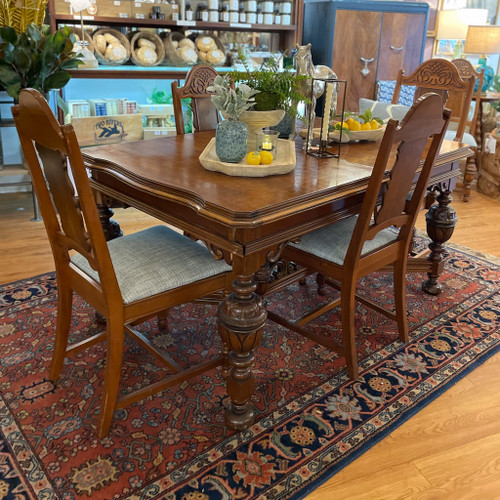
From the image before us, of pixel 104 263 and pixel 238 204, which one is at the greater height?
pixel 238 204

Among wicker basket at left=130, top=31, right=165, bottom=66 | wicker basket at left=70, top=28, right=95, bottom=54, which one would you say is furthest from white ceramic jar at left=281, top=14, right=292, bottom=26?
wicker basket at left=70, top=28, right=95, bottom=54

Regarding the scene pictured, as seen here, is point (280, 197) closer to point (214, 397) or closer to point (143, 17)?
point (214, 397)

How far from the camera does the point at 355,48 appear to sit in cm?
472

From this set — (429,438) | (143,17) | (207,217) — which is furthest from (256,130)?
(143,17)

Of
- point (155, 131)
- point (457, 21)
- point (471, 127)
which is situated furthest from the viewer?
point (457, 21)

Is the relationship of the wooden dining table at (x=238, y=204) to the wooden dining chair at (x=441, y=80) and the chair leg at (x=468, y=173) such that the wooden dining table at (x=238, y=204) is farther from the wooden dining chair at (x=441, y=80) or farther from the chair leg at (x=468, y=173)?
the chair leg at (x=468, y=173)

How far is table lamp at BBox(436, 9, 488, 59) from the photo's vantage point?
513cm

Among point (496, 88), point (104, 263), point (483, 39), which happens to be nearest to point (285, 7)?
point (483, 39)

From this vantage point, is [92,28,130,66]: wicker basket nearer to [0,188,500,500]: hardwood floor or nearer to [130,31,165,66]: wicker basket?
[130,31,165,66]: wicker basket

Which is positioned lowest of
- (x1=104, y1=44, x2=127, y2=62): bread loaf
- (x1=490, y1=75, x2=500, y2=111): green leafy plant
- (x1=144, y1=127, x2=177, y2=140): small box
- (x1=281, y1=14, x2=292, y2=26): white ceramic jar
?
(x1=144, y1=127, x2=177, y2=140): small box

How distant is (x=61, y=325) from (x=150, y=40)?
286 centimetres

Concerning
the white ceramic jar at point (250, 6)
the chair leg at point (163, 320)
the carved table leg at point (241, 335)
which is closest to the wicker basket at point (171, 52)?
the white ceramic jar at point (250, 6)

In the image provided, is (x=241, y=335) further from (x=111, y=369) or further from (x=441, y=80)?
(x=441, y=80)

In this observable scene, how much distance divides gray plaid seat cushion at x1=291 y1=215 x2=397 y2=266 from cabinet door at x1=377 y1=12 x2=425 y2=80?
3464 millimetres
